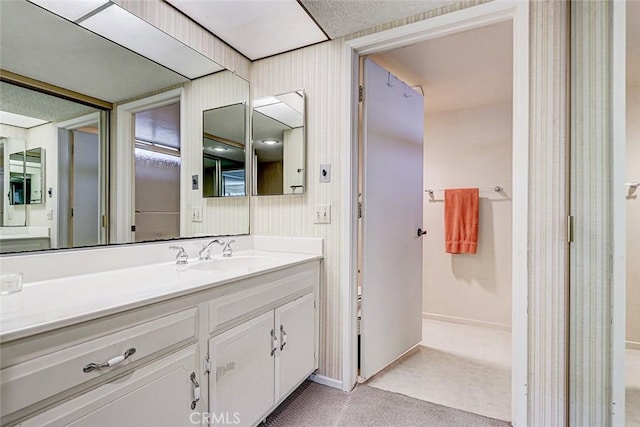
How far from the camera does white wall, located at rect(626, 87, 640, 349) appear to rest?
84 centimetres

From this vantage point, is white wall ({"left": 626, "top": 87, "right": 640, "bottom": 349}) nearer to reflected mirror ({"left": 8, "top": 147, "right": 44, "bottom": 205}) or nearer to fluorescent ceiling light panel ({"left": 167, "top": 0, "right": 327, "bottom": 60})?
fluorescent ceiling light panel ({"left": 167, "top": 0, "right": 327, "bottom": 60})

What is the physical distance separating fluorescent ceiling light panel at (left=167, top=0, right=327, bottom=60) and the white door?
1.51 feet

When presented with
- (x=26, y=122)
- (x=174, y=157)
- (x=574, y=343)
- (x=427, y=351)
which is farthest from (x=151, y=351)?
(x=427, y=351)

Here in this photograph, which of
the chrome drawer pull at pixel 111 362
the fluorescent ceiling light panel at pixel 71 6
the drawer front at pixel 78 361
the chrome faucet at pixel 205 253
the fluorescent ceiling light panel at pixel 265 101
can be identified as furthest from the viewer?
the fluorescent ceiling light panel at pixel 265 101

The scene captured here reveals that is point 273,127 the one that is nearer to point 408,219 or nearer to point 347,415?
point 408,219

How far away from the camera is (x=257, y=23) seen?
171cm

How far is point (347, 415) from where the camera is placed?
1.61 metres

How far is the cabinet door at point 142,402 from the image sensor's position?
2.53ft

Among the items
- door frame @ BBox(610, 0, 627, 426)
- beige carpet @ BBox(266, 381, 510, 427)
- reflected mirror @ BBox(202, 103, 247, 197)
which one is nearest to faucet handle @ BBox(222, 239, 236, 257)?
reflected mirror @ BBox(202, 103, 247, 197)

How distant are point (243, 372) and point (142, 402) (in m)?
0.44

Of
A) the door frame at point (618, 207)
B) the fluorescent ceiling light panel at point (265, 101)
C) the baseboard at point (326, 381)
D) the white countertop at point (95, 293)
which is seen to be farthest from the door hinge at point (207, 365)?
the fluorescent ceiling light panel at point (265, 101)

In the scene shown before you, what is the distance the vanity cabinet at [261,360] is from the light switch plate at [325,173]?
701mm

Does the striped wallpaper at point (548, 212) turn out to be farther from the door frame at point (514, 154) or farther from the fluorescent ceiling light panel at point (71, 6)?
the fluorescent ceiling light panel at point (71, 6)


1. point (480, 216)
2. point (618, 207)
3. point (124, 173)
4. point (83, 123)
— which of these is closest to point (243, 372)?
point (124, 173)
